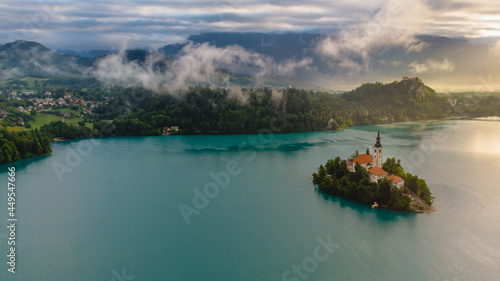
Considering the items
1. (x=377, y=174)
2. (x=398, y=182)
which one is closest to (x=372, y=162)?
(x=377, y=174)

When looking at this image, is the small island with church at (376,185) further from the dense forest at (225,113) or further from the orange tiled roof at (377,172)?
the dense forest at (225,113)

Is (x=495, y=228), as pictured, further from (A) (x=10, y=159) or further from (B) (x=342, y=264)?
(A) (x=10, y=159)

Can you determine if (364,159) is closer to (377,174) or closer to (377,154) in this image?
(377,154)

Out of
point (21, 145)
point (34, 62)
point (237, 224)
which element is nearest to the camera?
point (237, 224)

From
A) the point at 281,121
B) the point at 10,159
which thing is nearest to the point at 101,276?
the point at 10,159

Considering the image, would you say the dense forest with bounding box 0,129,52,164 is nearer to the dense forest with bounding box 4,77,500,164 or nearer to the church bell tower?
the dense forest with bounding box 4,77,500,164

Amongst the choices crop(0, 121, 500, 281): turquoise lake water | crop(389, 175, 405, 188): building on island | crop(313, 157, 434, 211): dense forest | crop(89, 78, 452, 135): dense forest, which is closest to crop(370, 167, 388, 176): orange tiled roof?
crop(313, 157, 434, 211): dense forest
